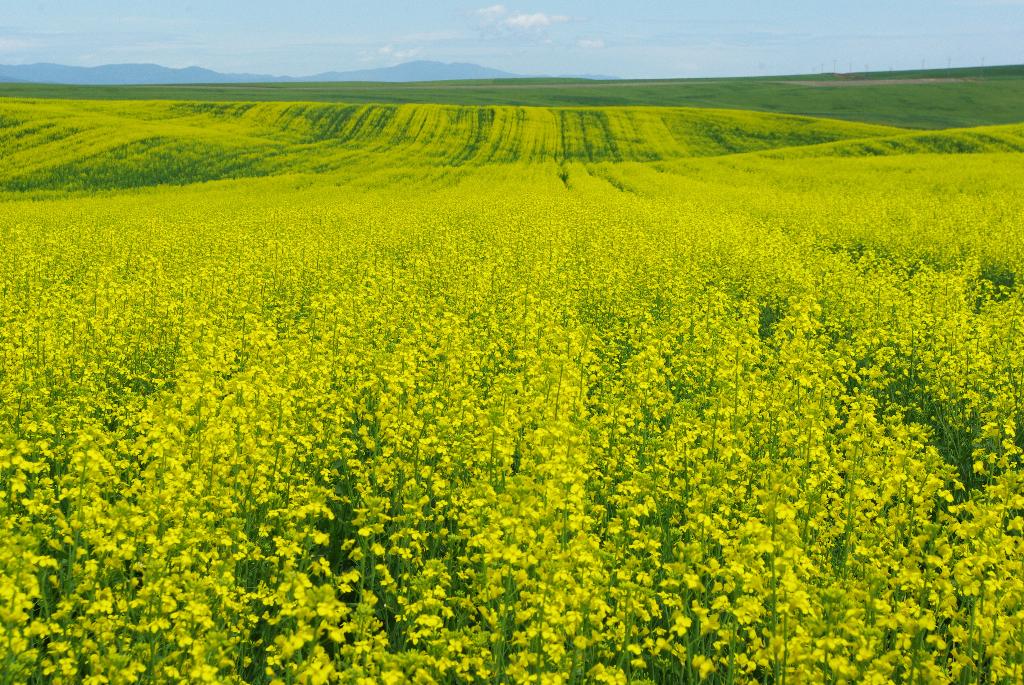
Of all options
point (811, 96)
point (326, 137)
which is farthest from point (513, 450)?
point (811, 96)

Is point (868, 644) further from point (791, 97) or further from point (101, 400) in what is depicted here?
point (791, 97)

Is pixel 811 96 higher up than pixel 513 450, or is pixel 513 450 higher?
pixel 811 96

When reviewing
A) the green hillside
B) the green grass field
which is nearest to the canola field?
the green hillside

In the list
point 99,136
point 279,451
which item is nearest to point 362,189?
point 99,136

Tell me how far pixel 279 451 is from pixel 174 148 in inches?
1914

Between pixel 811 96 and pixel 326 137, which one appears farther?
pixel 811 96

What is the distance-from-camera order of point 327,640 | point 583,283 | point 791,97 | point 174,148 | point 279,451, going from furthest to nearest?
1. point 791,97
2. point 174,148
3. point 583,283
4. point 279,451
5. point 327,640

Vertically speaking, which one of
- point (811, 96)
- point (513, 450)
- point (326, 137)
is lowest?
point (513, 450)

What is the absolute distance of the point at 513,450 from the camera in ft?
20.8

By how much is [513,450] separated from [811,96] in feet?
400

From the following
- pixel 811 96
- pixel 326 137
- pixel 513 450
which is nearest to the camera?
pixel 513 450

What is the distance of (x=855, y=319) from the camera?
11992 millimetres

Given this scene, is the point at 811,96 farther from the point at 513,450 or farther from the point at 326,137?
the point at 513,450

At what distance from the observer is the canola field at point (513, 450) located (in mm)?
4246
